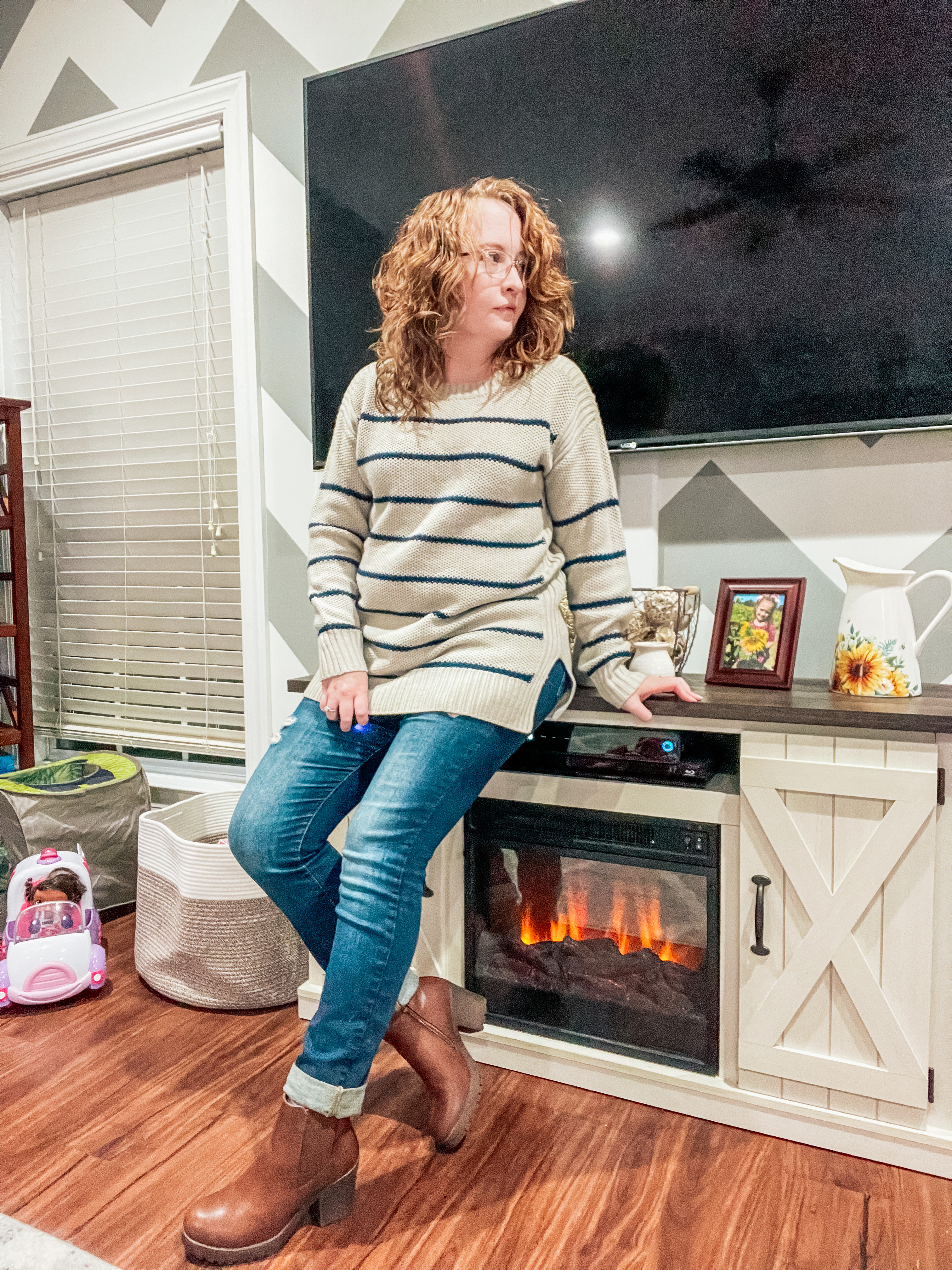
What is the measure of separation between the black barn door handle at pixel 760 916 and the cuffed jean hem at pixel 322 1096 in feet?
2.07

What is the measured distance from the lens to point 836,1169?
4.18 feet

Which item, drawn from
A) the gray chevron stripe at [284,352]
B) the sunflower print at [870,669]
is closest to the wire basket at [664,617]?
the sunflower print at [870,669]

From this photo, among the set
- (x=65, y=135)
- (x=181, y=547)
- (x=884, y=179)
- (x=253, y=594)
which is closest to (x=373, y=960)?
(x=253, y=594)

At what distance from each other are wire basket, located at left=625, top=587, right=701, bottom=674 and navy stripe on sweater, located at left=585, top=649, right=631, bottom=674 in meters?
0.14

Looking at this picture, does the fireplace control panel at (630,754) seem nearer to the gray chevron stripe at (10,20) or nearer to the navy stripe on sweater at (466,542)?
the navy stripe on sweater at (466,542)

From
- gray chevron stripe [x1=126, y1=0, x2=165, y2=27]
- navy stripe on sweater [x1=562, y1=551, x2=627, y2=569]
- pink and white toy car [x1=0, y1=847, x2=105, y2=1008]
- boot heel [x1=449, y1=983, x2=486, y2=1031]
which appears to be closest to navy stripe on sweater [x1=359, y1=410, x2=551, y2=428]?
navy stripe on sweater [x1=562, y1=551, x2=627, y2=569]

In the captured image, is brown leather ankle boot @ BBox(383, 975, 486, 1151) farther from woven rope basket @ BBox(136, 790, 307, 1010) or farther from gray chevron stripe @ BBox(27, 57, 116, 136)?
gray chevron stripe @ BBox(27, 57, 116, 136)

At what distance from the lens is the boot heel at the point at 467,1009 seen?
1.44 metres

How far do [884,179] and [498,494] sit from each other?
2.86 ft

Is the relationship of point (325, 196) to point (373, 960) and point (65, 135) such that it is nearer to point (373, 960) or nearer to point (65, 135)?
point (65, 135)

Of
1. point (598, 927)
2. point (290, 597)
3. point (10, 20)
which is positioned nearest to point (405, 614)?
point (598, 927)

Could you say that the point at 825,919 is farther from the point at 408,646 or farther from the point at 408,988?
the point at 408,646

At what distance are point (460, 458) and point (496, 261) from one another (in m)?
0.33

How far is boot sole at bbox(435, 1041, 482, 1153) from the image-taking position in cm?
128
